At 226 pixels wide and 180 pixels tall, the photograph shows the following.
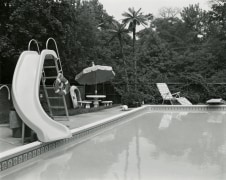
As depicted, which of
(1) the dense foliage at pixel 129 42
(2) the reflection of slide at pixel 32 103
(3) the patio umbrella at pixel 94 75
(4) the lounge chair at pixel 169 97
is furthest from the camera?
(4) the lounge chair at pixel 169 97

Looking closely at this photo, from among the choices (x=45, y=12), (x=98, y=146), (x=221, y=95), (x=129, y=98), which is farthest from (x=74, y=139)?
(x=221, y=95)

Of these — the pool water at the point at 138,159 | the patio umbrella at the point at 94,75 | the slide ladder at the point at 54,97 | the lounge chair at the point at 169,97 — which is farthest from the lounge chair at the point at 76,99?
the pool water at the point at 138,159

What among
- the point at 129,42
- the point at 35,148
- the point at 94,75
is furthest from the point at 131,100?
the point at 129,42

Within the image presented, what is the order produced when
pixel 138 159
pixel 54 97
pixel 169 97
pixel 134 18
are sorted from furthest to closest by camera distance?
pixel 134 18 → pixel 169 97 → pixel 54 97 → pixel 138 159

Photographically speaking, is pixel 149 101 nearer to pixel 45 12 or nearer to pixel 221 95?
pixel 221 95

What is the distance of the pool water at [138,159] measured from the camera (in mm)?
4031

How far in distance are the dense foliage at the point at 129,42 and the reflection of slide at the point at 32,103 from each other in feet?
19.3

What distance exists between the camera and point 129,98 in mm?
14391

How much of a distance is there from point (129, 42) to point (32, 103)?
24133 mm

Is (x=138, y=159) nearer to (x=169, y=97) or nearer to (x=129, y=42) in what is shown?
(x=169, y=97)

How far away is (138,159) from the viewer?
485cm

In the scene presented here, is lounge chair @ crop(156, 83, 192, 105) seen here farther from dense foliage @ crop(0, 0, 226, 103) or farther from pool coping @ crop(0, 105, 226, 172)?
pool coping @ crop(0, 105, 226, 172)

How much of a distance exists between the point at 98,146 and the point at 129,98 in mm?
8421

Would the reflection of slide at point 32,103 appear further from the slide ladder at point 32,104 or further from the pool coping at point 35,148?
the pool coping at point 35,148
